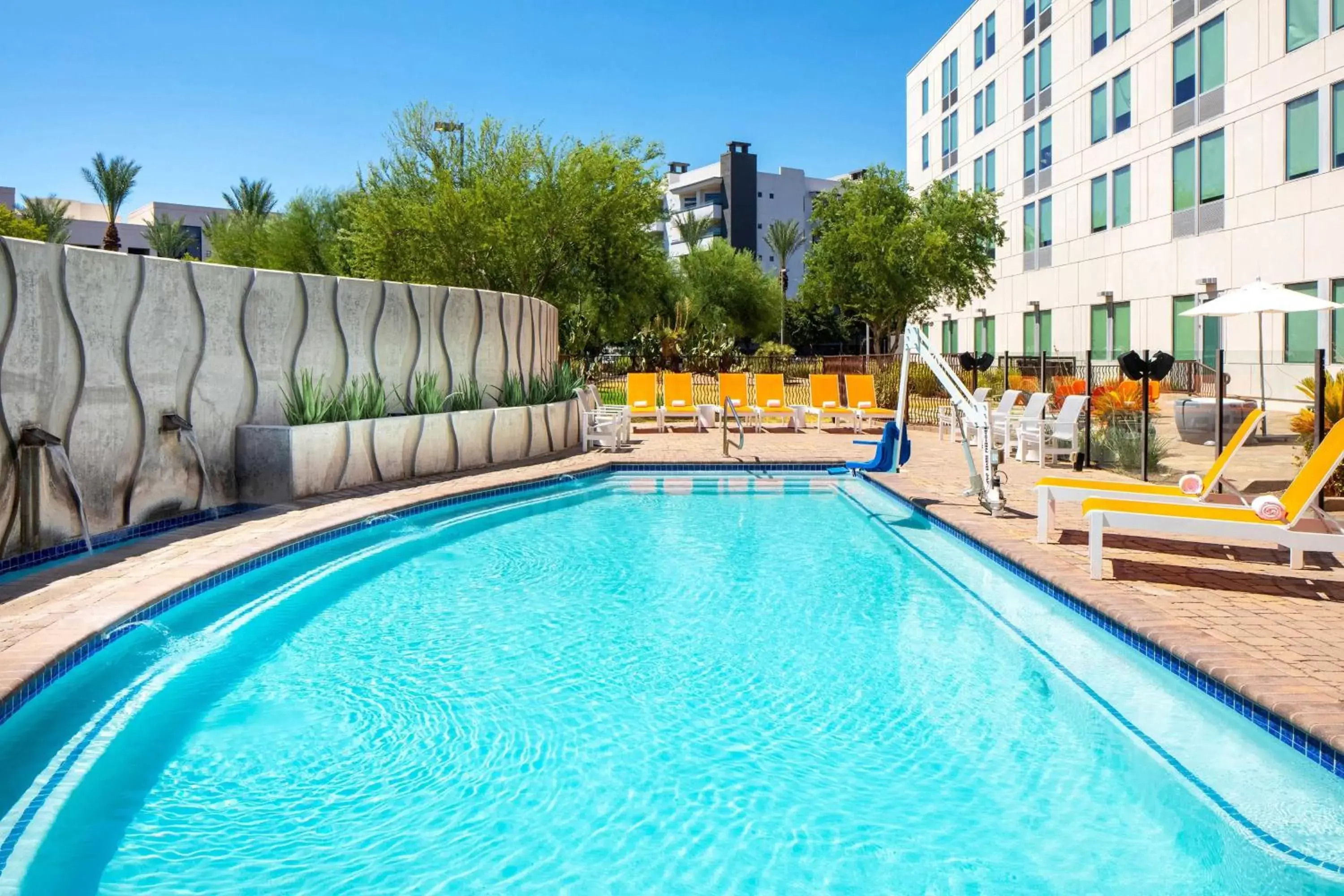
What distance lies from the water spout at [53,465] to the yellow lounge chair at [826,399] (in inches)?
500

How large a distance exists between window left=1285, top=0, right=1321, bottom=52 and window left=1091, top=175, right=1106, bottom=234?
8.38m

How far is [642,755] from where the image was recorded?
165 inches

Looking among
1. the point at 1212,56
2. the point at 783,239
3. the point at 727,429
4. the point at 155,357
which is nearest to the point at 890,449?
the point at 727,429

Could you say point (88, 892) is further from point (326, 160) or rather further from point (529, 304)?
point (326, 160)

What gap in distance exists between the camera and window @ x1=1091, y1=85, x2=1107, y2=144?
30562 mm

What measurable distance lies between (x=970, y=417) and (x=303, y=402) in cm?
665

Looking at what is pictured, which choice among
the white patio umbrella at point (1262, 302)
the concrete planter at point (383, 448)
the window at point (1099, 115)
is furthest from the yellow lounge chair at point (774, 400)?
the window at point (1099, 115)

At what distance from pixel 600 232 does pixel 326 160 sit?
12.8m

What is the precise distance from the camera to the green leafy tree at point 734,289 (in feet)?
176

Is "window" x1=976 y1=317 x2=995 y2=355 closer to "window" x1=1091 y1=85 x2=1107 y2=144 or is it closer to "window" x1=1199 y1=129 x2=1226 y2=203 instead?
"window" x1=1091 y1=85 x2=1107 y2=144

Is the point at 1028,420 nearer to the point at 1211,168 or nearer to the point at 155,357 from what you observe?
the point at 155,357

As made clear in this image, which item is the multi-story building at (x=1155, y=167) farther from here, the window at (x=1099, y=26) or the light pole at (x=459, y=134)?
the light pole at (x=459, y=134)

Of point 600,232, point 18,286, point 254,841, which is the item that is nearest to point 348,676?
point 254,841

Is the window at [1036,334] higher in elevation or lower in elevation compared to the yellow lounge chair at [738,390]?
higher
